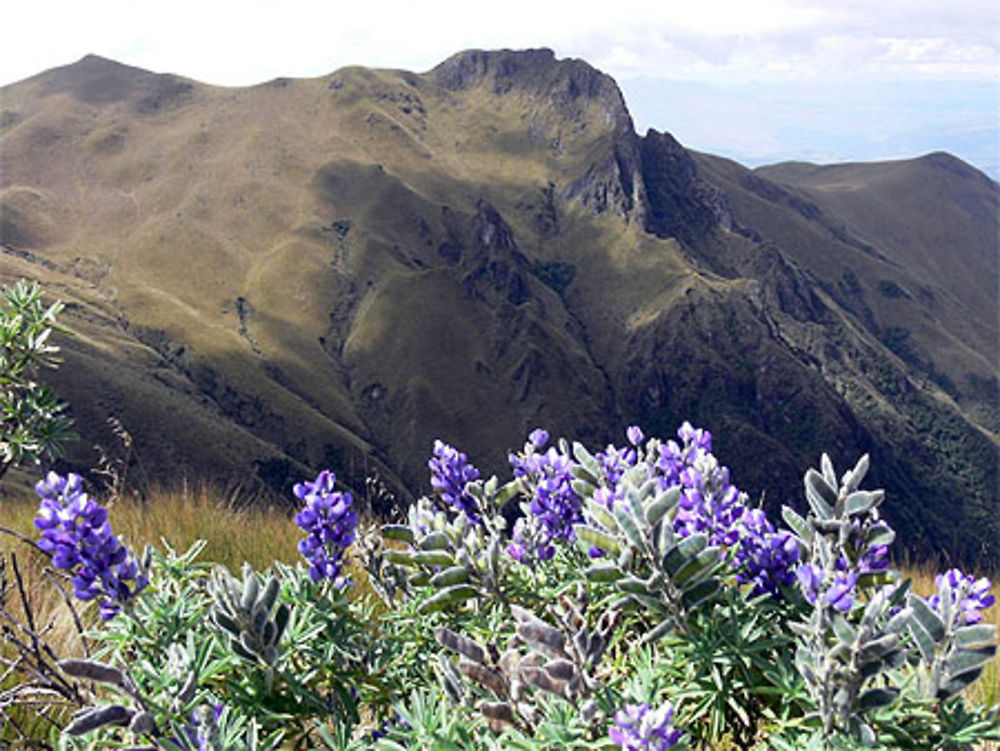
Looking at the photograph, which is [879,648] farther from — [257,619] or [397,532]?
[397,532]

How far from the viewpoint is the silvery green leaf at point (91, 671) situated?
2.43 metres

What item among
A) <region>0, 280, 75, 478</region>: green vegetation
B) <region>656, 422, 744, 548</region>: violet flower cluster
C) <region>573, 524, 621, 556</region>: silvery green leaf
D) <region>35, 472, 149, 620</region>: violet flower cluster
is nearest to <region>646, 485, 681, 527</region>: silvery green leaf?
<region>573, 524, 621, 556</region>: silvery green leaf

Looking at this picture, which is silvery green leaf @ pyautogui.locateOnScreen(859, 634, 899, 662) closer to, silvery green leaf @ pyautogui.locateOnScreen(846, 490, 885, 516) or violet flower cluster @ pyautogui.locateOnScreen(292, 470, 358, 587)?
silvery green leaf @ pyautogui.locateOnScreen(846, 490, 885, 516)

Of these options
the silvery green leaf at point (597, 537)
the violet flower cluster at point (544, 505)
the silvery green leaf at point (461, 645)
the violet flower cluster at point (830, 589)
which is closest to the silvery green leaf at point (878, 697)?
the violet flower cluster at point (830, 589)

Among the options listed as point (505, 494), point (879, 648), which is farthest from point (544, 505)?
point (879, 648)

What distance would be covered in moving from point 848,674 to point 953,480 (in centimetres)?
22329

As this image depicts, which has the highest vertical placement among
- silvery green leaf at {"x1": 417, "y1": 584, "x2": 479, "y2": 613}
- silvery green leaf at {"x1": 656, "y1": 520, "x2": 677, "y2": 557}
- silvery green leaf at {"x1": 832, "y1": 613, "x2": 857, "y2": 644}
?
silvery green leaf at {"x1": 656, "y1": 520, "x2": 677, "y2": 557}

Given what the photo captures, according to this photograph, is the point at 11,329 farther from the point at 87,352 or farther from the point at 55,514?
the point at 87,352

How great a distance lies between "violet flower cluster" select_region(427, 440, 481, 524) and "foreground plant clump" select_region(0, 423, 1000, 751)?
0.50 meters

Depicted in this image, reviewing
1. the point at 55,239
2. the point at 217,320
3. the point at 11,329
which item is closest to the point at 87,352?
the point at 217,320

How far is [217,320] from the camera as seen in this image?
18388cm

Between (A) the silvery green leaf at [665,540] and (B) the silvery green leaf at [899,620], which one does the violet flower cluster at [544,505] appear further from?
(B) the silvery green leaf at [899,620]

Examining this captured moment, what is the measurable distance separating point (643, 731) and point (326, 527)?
1919 millimetres

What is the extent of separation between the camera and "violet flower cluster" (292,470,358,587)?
3660mm
